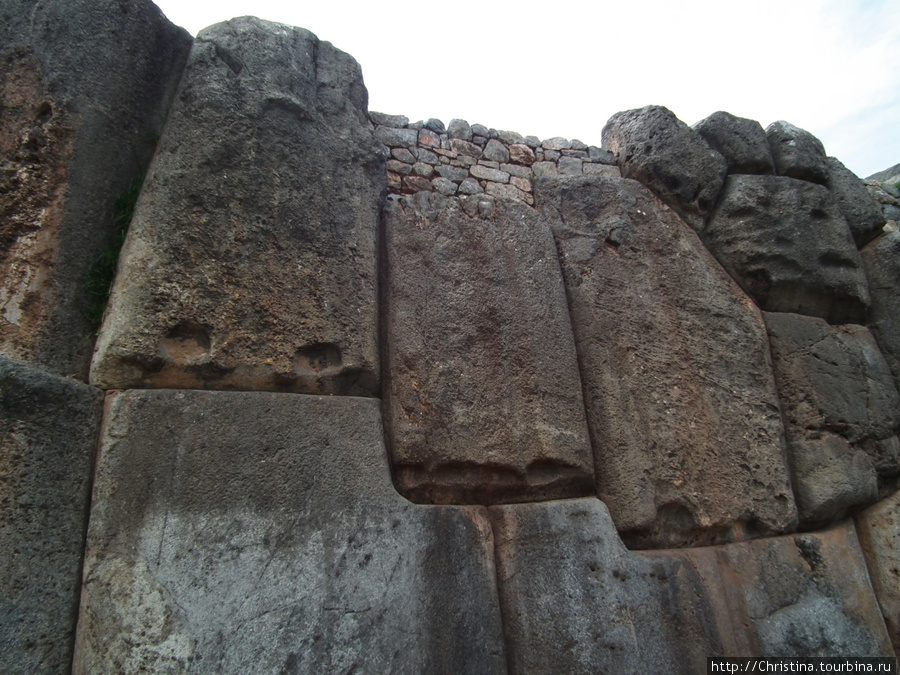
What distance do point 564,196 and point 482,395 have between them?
1172 millimetres

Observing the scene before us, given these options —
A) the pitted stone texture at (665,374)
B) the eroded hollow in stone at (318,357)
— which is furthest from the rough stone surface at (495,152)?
the eroded hollow in stone at (318,357)

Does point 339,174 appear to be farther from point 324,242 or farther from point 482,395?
point 482,395

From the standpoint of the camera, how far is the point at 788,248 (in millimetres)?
2785

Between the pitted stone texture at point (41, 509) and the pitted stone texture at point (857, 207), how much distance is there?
351 cm

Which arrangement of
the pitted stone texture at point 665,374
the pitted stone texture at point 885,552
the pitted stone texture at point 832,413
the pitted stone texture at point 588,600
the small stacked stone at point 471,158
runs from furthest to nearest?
the small stacked stone at point 471,158
the pitted stone texture at point 832,413
the pitted stone texture at point 885,552
the pitted stone texture at point 665,374
the pitted stone texture at point 588,600

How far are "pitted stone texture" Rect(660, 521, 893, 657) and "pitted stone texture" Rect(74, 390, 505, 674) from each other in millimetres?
846

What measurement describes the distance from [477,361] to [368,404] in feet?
1.46

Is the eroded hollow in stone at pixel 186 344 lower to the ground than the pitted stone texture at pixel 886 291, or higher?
lower

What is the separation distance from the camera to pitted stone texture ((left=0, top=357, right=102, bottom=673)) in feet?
4.34

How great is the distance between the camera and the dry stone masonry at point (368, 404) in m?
1.47

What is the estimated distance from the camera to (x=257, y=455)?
1.61 meters

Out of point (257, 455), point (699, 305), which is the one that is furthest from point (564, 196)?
point (257, 455)

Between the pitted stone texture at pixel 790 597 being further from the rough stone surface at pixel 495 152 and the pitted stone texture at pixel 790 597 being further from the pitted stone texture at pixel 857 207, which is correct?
the rough stone surface at pixel 495 152

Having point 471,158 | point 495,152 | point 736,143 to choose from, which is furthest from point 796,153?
point 471,158
